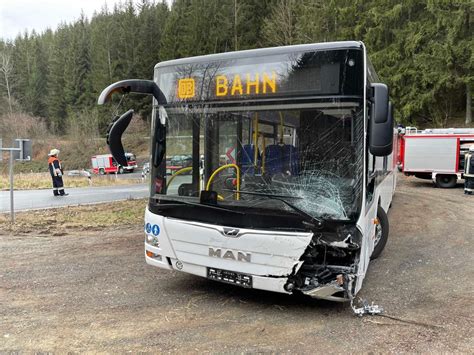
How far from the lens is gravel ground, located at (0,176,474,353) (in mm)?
3750

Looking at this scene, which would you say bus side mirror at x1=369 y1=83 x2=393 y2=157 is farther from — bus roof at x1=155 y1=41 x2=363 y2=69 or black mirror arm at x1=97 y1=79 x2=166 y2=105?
black mirror arm at x1=97 y1=79 x2=166 y2=105

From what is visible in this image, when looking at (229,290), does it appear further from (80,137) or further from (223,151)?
(80,137)

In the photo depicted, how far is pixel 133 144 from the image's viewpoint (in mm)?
49938

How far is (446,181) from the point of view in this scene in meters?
18.2

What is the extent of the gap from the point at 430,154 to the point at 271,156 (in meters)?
16.0

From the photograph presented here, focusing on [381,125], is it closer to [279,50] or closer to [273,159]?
[273,159]

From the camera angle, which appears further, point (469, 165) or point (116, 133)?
point (469, 165)

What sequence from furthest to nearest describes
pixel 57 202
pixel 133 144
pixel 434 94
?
pixel 133 144 < pixel 434 94 < pixel 57 202

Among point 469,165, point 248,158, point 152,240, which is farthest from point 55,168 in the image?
point 469,165

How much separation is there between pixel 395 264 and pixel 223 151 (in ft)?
11.8

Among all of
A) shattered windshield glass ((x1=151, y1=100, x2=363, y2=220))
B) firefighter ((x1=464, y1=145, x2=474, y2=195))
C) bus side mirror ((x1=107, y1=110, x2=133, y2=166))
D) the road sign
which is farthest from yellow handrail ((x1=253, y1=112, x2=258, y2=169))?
firefighter ((x1=464, y1=145, x2=474, y2=195))

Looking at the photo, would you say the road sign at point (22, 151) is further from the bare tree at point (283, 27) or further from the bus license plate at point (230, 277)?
the bare tree at point (283, 27)

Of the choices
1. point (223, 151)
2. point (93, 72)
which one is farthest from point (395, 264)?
point (93, 72)

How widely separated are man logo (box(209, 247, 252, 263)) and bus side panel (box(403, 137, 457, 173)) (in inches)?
635
